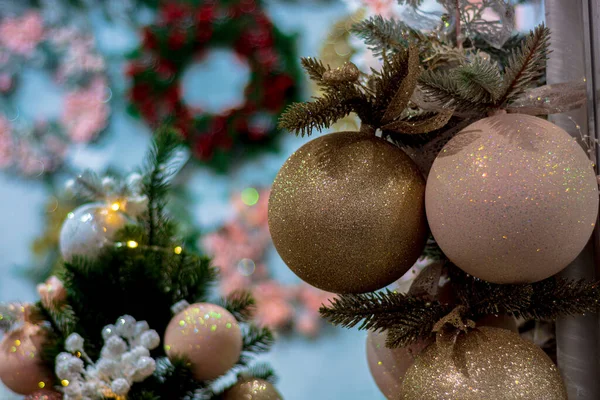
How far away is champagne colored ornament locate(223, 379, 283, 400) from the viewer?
52 cm

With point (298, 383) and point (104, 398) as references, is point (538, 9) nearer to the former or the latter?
point (104, 398)

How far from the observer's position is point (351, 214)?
0.36 m

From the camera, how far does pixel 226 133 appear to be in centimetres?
113

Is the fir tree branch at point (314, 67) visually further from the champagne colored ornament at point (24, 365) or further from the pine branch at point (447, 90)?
the champagne colored ornament at point (24, 365)

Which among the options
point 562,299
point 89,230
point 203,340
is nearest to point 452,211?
point 562,299

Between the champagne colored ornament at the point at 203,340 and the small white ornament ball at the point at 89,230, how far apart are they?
0.43 ft

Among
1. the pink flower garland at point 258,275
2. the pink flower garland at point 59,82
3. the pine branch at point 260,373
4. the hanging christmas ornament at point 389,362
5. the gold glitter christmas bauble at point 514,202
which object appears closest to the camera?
the gold glitter christmas bauble at point 514,202

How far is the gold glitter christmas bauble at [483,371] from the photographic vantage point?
339mm

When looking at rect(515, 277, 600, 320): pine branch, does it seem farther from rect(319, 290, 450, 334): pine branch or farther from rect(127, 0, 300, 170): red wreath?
rect(127, 0, 300, 170): red wreath

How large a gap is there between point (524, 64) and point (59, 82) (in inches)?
44.3

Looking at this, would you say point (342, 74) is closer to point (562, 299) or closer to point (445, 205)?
point (445, 205)

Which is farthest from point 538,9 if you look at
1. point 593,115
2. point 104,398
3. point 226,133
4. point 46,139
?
point 46,139

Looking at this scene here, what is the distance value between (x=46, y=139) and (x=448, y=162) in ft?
3.58

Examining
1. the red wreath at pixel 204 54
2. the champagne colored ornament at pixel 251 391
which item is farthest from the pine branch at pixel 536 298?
the red wreath at pixel 204 54
